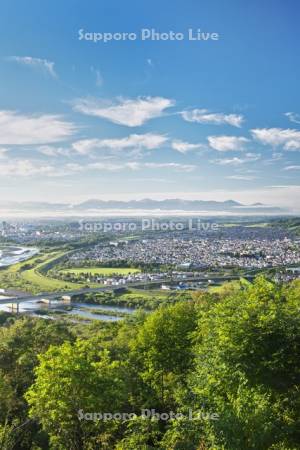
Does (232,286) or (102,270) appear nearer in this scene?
(232,286)

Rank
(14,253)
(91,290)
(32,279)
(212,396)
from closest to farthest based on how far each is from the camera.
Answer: (212,396), (91,290), (32,279), (14,253)

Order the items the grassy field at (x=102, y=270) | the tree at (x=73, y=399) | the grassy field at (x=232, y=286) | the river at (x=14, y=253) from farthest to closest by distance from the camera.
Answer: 1. the river at (x=14, y=253)
2. the grassy field at (x=102, y=270)
3. the grassy field at (x=232, y=286)
4. the tree at (x=73, y=399)

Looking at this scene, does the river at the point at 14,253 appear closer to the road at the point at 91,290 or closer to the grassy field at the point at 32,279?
the grassy field at the point at 32,279

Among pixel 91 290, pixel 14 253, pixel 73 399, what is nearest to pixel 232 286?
pixel 91 290

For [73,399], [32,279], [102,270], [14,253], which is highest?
[73,399]

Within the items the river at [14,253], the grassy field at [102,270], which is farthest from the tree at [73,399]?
the river at [14,253]

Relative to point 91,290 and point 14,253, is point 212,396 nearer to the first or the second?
point 91,290

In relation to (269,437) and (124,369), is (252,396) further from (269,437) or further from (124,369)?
(124,369)

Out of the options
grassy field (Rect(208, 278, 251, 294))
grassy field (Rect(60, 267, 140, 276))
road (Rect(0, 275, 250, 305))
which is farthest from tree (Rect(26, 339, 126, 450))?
grassy field (Rect(60, 267, 140, 276))
